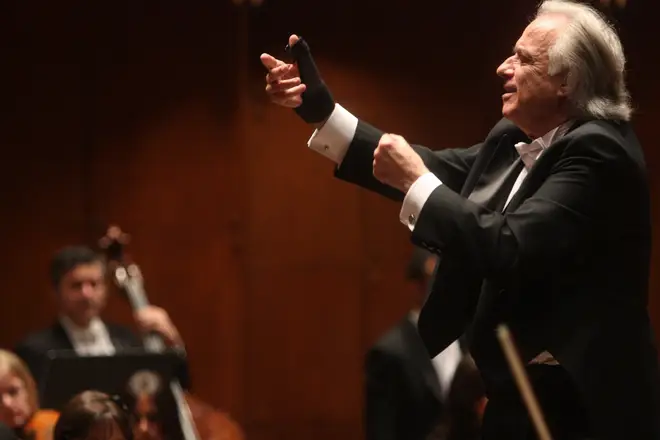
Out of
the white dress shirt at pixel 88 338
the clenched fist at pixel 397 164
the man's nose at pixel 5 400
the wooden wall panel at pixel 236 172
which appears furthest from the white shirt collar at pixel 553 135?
the wooden wall panel at pixel 236 172

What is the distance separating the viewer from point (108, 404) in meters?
2.92

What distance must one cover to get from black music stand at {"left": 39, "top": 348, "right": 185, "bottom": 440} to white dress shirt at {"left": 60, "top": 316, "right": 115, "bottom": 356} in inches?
49.5

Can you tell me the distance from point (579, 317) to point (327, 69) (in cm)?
351

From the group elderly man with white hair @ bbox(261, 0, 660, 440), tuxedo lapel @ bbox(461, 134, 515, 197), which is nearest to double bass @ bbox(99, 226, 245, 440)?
tuxedo lapel @ bbox(461, 134, 515, 197)

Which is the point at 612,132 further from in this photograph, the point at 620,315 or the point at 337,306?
the point at 337,306

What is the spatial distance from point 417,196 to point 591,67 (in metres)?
0.41

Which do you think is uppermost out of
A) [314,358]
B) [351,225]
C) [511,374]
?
[511,374]

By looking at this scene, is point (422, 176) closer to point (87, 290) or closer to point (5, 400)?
point (5, 400)

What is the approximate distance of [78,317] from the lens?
183 inches

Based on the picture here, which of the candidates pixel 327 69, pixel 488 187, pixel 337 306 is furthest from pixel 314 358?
pixel 488 187

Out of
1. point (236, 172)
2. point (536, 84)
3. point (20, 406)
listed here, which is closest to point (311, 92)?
point (536, 84)

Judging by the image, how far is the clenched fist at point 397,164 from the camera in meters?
2.17

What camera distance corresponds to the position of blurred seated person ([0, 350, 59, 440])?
3258 mm

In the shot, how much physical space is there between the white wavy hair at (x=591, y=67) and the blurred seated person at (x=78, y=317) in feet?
8.55
